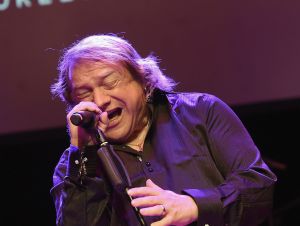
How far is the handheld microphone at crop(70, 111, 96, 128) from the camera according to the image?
1.68 m

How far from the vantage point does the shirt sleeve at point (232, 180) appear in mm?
1762

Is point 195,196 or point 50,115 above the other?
point 195,196

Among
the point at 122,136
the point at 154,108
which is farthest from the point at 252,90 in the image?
the point at 122,136

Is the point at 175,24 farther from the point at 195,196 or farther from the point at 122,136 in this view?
the point at 195,196

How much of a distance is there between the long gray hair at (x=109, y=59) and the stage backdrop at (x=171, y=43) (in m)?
0.76

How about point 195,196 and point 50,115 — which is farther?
point 50,115

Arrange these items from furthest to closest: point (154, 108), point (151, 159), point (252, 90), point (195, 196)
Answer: point (252, 90) → point (154, 108) → point (151, 159) → point (195, 196)

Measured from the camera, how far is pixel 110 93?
2.03m

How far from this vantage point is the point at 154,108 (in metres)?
2.19

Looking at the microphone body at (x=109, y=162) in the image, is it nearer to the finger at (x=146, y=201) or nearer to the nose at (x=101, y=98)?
the finger at (x=146, y=201)

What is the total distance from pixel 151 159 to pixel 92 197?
0.83 ft

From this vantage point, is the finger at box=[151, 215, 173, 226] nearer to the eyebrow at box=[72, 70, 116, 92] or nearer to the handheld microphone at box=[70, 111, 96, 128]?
the handheld microphone at box=[70, 111, 96, 128]

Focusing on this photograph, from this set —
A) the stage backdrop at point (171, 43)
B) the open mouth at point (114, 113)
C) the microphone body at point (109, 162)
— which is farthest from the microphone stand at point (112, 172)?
the stage backdrop at point (171, 43)

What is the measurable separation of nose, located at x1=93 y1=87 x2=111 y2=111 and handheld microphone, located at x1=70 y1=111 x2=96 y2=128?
0.23m
